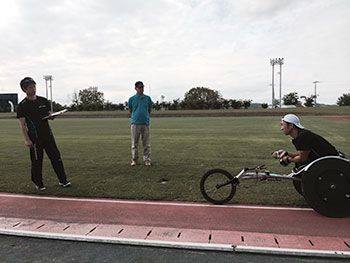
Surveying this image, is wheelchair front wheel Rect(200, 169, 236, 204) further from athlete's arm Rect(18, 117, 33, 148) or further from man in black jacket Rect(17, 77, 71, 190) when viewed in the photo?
athlete's arm Rect(18, 117, 33, 148)

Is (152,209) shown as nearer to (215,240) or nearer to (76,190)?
(215,240)

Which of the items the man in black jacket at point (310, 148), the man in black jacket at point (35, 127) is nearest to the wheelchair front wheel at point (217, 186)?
the man in black jacket at point (310, 148)

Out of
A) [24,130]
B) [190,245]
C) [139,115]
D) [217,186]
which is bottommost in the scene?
[190,245]

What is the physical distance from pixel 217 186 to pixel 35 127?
3289 mm

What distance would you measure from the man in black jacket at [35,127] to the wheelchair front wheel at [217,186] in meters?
2.67

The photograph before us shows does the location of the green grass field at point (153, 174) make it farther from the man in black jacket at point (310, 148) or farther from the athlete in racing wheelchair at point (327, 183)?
the man in black jacket at point (310, 148)

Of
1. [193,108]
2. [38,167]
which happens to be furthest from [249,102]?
[38,167]

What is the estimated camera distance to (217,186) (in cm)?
452

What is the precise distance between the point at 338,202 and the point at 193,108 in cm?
7767

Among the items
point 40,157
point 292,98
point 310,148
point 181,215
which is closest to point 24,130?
point 40,157

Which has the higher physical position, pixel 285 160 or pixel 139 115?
pixel 139 115

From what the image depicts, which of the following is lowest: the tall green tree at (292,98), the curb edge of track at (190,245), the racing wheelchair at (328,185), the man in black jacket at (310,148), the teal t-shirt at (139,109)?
the curb edge of track at (190,245)

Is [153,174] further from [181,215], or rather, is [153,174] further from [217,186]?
[181,215]

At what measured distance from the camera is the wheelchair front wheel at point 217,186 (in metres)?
4.57
